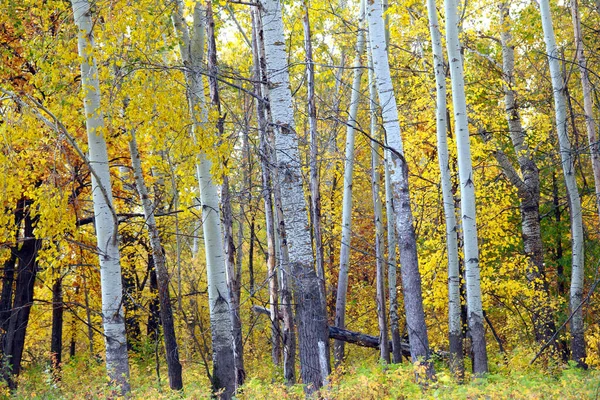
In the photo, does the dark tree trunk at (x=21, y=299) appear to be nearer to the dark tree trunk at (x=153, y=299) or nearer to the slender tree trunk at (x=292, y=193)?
the dark tree trunk at (x=153, y=299)

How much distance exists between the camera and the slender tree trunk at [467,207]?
9.50 m

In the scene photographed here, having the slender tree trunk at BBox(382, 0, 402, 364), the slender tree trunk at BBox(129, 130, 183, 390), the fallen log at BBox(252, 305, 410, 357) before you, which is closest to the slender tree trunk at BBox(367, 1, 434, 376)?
the slender tree trunk at BBox(129, 130, 183, 390)

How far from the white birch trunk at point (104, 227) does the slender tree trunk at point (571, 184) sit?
624 centimetres

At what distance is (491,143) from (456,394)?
10.2 meters

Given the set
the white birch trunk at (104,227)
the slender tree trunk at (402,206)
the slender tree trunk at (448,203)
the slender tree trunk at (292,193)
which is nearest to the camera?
the slender tree trunk at (292,193)

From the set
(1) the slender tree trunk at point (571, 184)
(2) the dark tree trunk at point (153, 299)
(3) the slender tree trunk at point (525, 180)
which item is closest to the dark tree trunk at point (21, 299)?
(2) the dark tree trunk at point (153, 299)

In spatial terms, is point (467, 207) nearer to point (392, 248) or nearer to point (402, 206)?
point (402, 206)

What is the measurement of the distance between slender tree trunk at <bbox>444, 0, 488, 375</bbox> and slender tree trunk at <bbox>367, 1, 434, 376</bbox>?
1.99m

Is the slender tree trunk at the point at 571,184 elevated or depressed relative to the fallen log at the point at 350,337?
elevated

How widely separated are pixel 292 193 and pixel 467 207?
4236 millimetres

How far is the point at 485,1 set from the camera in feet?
47.8

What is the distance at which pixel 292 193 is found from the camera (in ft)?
20.3

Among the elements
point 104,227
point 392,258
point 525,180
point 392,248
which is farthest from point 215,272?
point 525,180

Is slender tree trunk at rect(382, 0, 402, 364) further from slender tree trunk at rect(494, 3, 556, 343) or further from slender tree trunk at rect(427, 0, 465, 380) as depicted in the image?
slender tree trunk at rect(494, 3, 556, 343)
